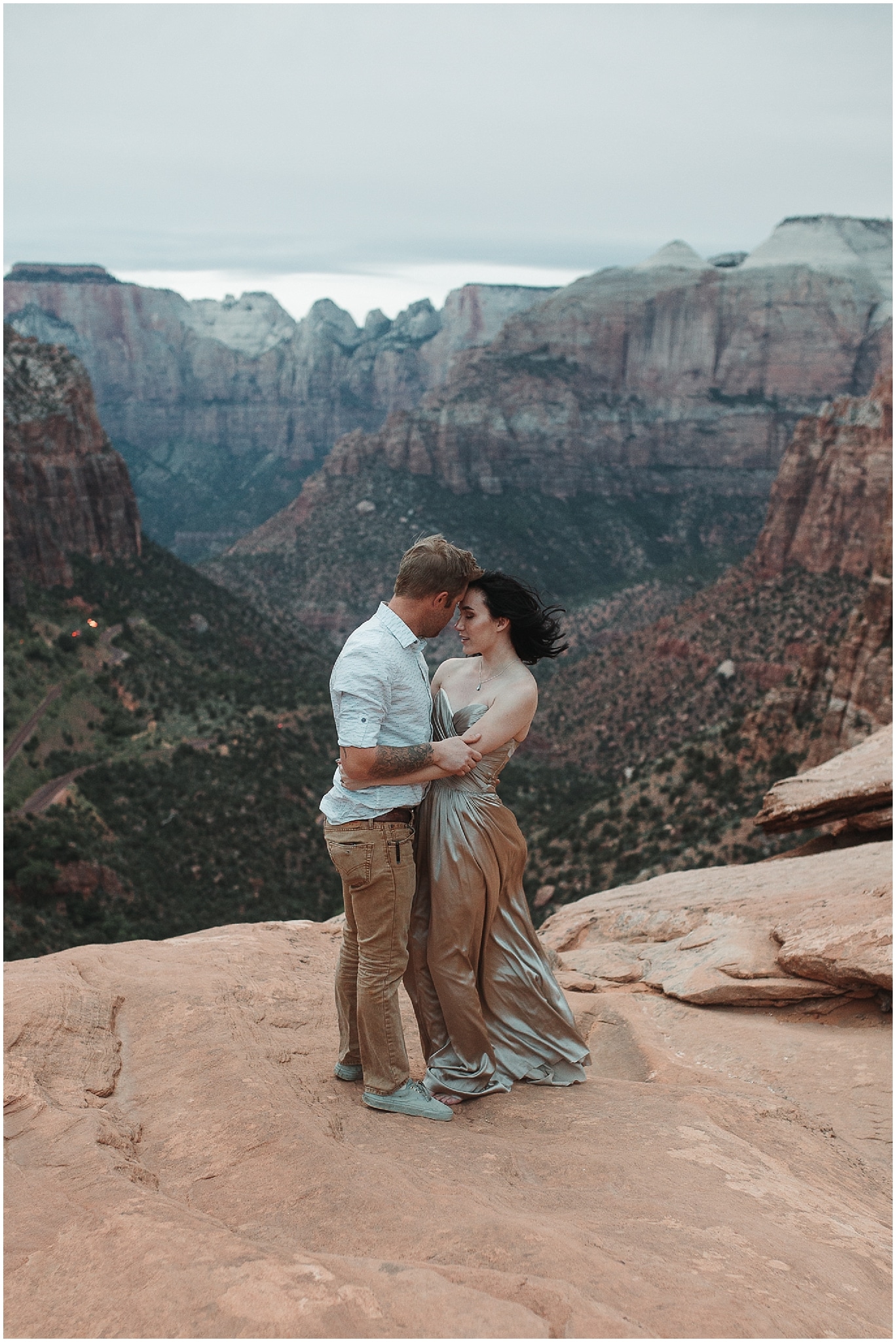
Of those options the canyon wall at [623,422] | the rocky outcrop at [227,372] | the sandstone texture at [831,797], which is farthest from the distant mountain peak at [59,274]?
the sandstone texture at [831,797]

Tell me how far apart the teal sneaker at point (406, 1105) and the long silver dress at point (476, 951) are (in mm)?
304

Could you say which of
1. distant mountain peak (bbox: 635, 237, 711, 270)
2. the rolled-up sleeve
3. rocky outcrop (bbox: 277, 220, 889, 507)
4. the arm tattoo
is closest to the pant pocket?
the arm tattoo

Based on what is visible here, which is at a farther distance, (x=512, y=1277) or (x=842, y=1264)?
(x=842, y=1264)

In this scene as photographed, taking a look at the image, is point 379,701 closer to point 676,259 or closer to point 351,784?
point 351,784

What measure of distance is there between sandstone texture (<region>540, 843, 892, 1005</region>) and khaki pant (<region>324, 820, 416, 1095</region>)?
3.51 m

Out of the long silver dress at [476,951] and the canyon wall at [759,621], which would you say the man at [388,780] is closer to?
the long silver dress at [476,951]

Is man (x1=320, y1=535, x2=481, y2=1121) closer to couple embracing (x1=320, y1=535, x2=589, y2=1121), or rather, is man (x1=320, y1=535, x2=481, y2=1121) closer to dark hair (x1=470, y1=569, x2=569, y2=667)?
couple embracing (x1=320, y1=535, x2=589, y2=1121)

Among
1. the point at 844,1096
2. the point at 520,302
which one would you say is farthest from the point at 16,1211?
the point at 520,302

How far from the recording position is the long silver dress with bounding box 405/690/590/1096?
18.4ft

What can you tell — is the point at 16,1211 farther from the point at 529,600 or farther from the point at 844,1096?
the point at 844,1096

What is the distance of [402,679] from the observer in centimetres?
505

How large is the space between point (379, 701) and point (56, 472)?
144 feet

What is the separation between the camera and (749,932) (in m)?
8.36

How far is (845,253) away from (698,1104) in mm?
126145
